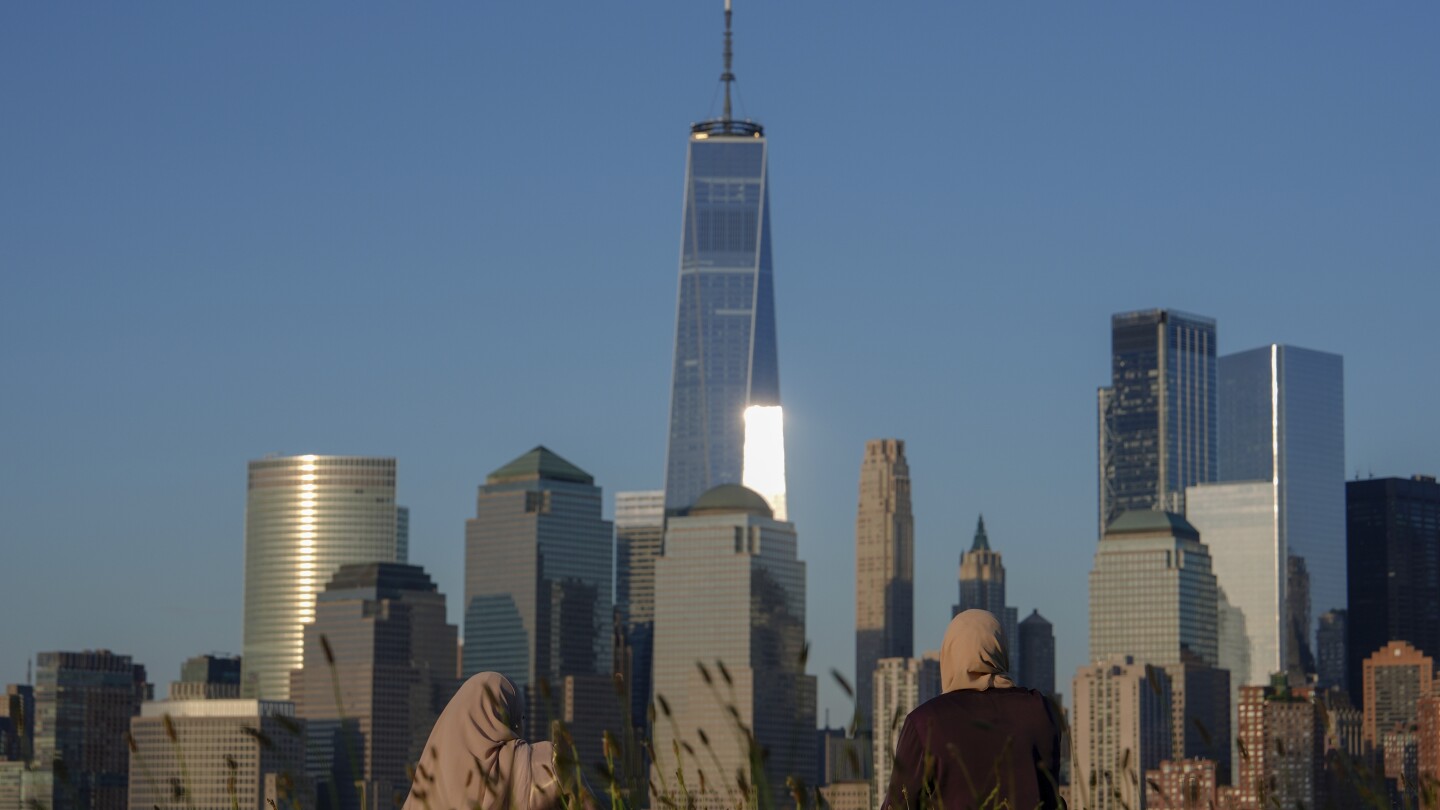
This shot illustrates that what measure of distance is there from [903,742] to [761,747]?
1.98 metres

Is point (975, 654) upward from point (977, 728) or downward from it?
upward

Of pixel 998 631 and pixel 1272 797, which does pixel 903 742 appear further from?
pixel 1272 797

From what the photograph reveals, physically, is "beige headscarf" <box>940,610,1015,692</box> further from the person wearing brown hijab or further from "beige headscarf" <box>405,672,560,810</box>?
"beige headscarf" <box>405,672,560,810</box>

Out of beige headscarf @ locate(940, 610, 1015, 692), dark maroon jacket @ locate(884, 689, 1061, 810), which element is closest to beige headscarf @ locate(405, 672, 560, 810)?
dark maroon jacket @ locate(884, 689, 1061, 810)

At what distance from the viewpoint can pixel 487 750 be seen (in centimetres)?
757

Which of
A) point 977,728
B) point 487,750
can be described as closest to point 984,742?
point 977,728

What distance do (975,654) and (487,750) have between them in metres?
1.52

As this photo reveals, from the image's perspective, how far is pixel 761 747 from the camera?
5.20m

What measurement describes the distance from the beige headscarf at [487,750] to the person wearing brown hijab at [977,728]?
3.76 ft

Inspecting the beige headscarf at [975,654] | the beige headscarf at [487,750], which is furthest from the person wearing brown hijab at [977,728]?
the beige headscarf at [487,750]

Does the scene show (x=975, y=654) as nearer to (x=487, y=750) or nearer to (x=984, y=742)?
(x=984, y=742)

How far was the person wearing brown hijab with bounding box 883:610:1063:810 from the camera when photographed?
23.6 feet

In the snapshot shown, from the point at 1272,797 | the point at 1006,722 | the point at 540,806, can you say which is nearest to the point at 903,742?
the point at 1006,722

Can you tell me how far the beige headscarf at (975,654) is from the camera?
7.30 m
